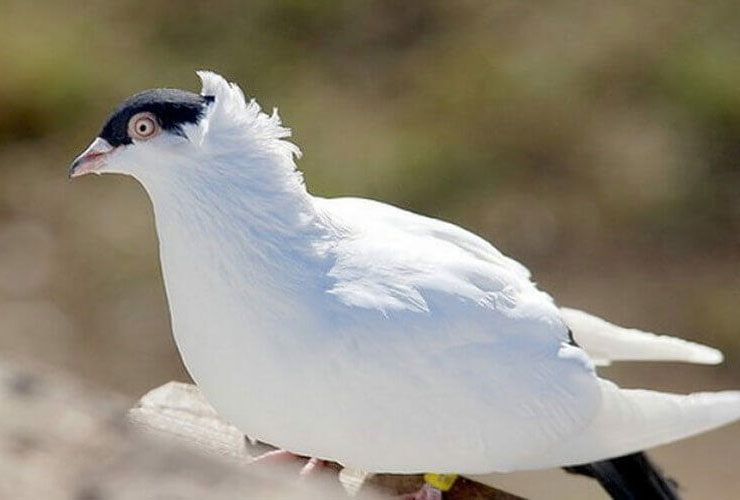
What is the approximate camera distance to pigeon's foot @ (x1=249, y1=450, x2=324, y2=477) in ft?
13.5

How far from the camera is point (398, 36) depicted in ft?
30.3

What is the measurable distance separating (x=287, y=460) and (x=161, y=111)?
129cm

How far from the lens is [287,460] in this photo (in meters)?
4.24

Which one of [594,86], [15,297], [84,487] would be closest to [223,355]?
[84,487]

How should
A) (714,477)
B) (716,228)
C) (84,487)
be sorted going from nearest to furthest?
(84,487), (714,477), (716,228)

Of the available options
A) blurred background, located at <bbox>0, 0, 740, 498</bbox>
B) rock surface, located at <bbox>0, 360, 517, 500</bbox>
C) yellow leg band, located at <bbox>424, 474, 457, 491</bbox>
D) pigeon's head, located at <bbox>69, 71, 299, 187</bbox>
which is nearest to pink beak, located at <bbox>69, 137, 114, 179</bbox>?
pigeon's head, located at <bbox>69, 71, 299, 187</bbox>

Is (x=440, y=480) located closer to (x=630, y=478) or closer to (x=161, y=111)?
(x=630, y=478)

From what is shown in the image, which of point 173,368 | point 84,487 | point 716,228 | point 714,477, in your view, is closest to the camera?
point 84,487

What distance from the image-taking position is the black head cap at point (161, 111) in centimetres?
341

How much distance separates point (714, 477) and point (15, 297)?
3790 millimetres

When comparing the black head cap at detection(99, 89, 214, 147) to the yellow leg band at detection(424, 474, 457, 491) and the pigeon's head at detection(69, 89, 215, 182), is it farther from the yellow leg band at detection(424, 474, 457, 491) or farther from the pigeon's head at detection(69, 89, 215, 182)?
the yellow leg band at detection(424, 474, 457, 491)

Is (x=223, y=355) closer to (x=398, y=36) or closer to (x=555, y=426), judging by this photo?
(x=555, y=426)

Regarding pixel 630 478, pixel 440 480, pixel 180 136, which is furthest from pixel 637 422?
pixel 180 136

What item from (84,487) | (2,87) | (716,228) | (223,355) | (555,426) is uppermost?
(716,228)
